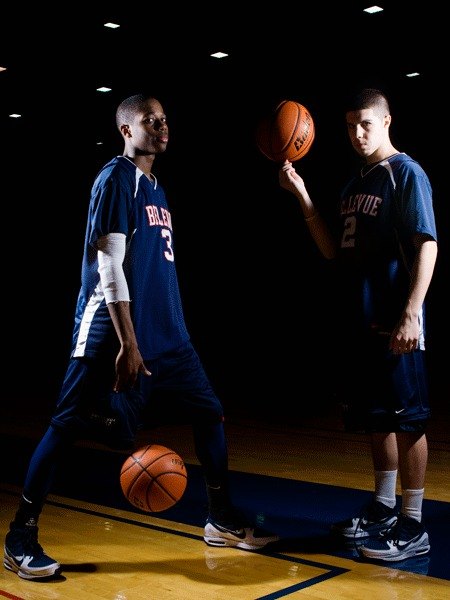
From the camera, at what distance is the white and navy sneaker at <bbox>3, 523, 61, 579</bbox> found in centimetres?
259

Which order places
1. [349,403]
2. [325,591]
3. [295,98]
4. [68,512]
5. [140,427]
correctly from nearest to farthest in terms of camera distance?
[325,591], [140,427], [349,403], [68,512], [295,98]

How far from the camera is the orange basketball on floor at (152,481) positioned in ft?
9.05

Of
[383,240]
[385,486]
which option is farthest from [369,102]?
[385,486]

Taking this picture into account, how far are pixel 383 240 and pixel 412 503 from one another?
89 cm

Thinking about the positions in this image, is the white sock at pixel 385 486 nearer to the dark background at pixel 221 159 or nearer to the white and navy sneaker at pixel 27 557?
the dark background at pixel 221 159

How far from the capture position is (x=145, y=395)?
2.70 m

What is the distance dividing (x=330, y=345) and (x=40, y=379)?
12.3 ft

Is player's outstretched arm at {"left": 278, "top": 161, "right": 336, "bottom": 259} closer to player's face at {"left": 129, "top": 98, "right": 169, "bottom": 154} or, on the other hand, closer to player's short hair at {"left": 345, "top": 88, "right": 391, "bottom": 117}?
player's short hair at {"left": 345, "top": 88, "right": 391, "bottom": 117}

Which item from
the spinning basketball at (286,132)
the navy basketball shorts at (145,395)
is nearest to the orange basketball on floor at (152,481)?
the navy basketball shorts at (145,395)

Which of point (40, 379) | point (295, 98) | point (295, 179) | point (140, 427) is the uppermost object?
point (295, 98)

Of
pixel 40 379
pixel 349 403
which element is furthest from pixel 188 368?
pixel 40 379

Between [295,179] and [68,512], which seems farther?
[68,512]

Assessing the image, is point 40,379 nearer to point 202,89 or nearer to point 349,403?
point 202,89

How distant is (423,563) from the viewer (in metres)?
2.75
